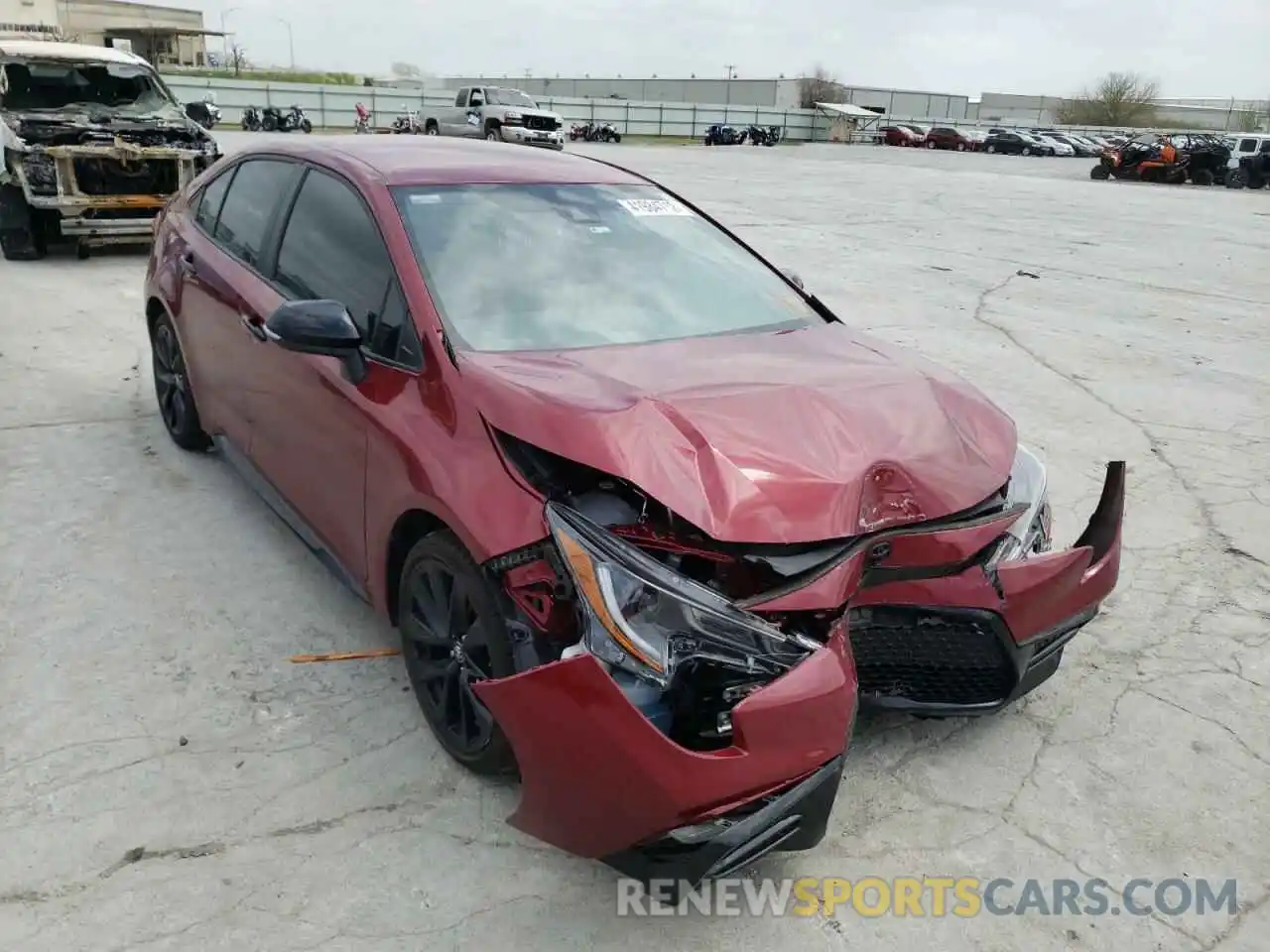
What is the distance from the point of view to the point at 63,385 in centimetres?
600

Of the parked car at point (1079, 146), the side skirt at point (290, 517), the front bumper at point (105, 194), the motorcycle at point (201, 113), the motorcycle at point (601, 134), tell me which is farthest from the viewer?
the parked car at point (1079, 146)

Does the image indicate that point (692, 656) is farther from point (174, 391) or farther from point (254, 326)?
point (174, 391)

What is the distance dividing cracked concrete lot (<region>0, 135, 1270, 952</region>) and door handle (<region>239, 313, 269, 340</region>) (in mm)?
921

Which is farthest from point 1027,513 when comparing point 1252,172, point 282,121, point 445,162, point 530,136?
point 282,121

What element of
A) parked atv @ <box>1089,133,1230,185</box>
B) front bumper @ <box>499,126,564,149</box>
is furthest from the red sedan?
parked atv @ <box>1089,133,1230,185</box>

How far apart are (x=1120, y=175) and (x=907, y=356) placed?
33.7 m

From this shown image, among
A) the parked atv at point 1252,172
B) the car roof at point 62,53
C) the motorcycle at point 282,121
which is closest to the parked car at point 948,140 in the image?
the parked atv at point 1252,172

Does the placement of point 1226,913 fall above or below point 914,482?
below

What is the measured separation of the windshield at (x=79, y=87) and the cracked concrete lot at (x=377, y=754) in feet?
19.7

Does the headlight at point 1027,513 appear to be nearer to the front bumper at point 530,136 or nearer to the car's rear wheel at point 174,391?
the car's rear wheel at point 174,391

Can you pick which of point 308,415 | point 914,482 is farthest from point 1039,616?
point 308,415

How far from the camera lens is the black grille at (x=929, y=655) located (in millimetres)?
2584

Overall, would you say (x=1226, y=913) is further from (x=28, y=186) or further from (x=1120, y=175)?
(x=1120, y=175)

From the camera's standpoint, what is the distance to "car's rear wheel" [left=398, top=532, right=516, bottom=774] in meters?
2.49
